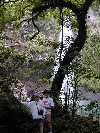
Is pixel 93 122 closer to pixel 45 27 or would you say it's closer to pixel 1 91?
pixel 1 91

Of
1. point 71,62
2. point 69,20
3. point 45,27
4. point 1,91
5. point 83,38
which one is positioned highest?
point 45,27

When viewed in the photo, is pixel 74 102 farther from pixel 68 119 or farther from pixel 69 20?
pixel 69 20

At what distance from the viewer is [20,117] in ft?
28.5

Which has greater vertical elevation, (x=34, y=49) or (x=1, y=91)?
(x=34, y=49)

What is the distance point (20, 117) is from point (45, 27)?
21.5m

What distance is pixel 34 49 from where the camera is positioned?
15.4 meters

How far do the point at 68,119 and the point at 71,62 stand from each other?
195 centimetres

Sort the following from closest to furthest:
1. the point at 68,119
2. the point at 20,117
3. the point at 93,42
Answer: the point at 20,117, the point at 68,119, the point at 93,42

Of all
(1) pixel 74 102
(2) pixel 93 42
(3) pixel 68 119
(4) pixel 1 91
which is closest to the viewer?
(4) pixel 1 91

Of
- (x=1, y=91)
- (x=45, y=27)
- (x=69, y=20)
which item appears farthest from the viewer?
(x=45, y=27)

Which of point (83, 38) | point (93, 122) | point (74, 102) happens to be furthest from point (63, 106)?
point (83, 38)

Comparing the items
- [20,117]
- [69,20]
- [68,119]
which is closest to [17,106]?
[20,117]

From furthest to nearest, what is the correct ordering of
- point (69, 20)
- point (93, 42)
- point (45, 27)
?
1. point (45, 27)
2. point (93, 42)
3. point (69, 20)

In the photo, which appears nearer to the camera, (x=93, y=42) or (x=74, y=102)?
(x=74, y=102)
